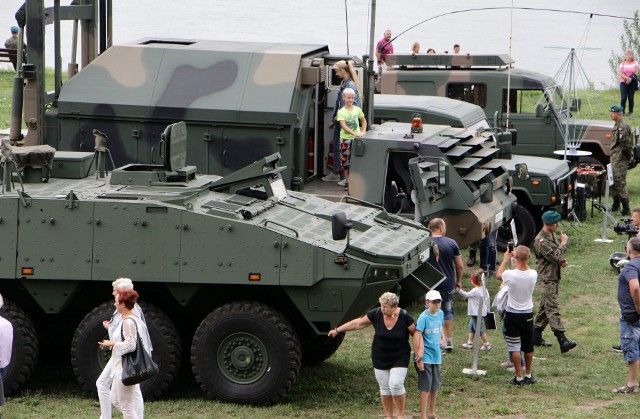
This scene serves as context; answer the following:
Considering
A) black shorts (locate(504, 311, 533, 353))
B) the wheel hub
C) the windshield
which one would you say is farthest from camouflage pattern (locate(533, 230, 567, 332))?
→ the windshield

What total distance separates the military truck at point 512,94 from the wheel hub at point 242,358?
1011 cm

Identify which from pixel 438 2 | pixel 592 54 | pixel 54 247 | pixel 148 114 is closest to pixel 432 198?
pixel 148 114

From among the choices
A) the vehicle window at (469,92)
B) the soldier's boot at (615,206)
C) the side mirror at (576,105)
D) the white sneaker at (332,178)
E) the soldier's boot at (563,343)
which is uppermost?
the vehicle window at (469,92)

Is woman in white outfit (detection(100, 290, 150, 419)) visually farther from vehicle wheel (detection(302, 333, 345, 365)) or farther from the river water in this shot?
the river water

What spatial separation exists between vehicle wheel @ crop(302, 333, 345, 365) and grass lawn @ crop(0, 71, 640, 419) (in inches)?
3.6

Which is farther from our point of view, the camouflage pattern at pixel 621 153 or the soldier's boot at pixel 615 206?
the soldier's boot at pixel 615 206

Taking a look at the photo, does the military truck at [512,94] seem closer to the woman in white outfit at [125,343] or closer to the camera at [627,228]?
the camera at [627,228]

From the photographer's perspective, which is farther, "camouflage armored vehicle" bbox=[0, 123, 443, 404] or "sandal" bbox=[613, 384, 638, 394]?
"sandal" bbox=[613, 384, 638, 394]

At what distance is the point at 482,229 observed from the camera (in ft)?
47.5

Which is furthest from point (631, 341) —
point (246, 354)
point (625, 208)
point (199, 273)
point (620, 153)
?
point (625, 208)

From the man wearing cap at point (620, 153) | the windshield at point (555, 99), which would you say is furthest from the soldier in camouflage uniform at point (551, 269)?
the windshield at point (555, 99)

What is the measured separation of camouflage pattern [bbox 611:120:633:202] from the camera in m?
18.7

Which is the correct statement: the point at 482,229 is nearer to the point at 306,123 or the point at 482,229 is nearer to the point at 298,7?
the point at 306,123

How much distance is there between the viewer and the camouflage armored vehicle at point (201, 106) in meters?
15.0
